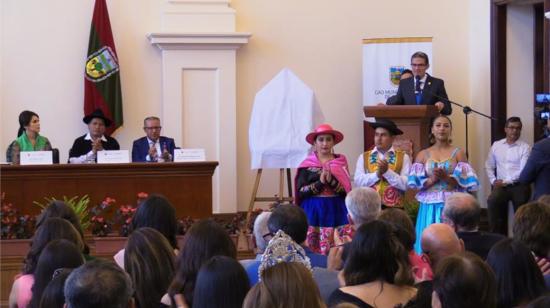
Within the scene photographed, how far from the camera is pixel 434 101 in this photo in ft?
32.9

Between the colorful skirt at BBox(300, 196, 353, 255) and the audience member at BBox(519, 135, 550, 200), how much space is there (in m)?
1.40

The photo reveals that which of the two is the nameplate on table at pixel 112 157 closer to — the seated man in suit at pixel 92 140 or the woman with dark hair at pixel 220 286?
the seated man in suit at pixel 92 140

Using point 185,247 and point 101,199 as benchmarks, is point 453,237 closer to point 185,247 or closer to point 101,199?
point 185,247

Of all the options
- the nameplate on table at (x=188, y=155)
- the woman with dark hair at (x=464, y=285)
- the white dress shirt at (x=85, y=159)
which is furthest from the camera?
the white dress shirt at (x=85, y=159)

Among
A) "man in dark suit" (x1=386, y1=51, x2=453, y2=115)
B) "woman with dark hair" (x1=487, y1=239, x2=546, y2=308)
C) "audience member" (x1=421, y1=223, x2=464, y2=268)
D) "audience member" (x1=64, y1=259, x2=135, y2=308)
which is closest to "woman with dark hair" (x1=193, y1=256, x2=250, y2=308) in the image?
"audience member" (x1=64, y1=259, x2=135, y2=308)

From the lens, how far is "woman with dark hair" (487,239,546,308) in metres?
3.35

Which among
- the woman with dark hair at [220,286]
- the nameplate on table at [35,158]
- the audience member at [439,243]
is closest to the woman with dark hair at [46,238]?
the woman with dark hair at [220,286]

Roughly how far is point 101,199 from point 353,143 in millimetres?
3844

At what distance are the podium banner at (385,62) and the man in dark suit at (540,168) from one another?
3520 millimetres

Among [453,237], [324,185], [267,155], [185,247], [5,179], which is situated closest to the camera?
[185,247]

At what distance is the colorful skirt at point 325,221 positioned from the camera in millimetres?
7031

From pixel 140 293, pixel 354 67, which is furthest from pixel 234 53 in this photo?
pixel 140 293

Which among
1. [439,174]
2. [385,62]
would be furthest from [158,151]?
[439,174]

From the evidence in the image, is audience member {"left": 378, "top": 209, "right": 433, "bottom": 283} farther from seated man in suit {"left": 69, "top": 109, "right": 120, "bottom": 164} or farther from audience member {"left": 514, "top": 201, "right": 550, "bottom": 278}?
seated man in suit {"left": 69, "top": 109, "right": 120, "bottom": 164}
